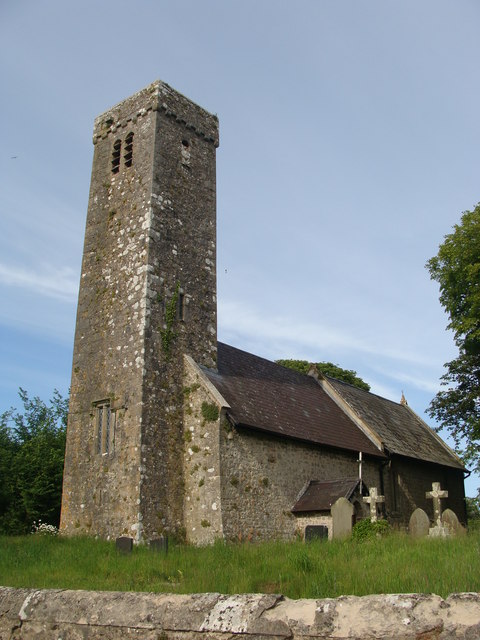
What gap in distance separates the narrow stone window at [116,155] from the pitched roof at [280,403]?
757 cm

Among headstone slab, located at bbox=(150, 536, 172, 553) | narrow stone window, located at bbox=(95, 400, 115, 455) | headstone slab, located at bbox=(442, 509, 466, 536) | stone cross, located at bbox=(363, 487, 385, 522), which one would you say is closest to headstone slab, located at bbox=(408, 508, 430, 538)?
headstone slab, located at bbox=(442, 509, 466, 536)

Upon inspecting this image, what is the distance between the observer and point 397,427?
2952cm

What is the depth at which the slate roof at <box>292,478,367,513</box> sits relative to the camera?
17875 millimetres

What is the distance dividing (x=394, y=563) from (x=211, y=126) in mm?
18180

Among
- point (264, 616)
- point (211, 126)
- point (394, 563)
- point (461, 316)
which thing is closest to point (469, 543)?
point (394, 563)

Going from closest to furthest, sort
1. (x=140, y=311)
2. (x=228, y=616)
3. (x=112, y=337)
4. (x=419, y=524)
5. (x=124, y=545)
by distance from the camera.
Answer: (x=228, y=616)
(x=124, y=545)
(x=419, y=524)
(x=140, y=311)
(x=112, y=337)

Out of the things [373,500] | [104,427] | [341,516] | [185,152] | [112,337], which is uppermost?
[185,152]

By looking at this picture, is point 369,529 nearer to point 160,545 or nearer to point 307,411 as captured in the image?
point 160,545

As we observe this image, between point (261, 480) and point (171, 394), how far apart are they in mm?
3680

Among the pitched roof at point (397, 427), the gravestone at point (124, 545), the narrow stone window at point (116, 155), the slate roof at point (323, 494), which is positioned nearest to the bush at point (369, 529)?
the slate roof at point (323, 494)

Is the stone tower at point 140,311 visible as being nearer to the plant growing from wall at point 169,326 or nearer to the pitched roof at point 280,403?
the plant growing from wall at point 169,326

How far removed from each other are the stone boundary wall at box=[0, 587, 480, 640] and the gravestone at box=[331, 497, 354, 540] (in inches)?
425

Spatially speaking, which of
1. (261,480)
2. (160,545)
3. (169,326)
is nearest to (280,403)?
(261,480)

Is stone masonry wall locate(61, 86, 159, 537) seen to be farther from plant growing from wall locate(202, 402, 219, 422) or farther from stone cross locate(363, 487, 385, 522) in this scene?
stone cross locate(363, 487, 385, 522)
